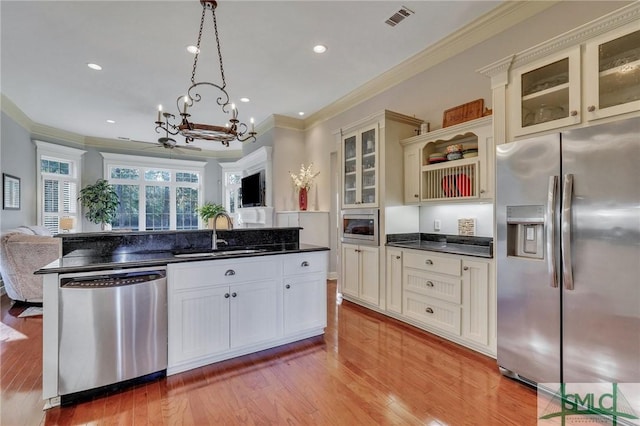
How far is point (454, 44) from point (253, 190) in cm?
470

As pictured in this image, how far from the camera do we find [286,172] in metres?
5.99

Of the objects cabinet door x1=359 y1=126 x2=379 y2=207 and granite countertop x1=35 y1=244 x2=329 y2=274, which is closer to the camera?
granite countertop x1=35 y1=244 x2=329 y2=274

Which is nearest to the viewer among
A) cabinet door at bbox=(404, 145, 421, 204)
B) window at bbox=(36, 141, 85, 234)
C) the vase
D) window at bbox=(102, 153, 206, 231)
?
cabinet door at bbox=(404, 145, 421, 204)

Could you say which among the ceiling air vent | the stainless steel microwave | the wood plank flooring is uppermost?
the ceiling air vent

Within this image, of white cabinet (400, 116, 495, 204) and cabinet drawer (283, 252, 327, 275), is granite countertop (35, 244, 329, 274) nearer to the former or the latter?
cabinet drawer (283, 252, 327, 275)

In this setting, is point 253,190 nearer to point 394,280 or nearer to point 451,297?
point 394,280

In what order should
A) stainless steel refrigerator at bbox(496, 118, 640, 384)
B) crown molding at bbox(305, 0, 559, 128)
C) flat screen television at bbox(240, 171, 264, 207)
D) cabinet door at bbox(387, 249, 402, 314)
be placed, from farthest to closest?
flat screen television at bbox(240, 171, 264, 207)
cabinet door at bbox(387, 249, 402, 314)
crown molding at bbox(305, 0, 559, 128)
stainless steel refrigerator at bbox(496, 118, 640, 384)

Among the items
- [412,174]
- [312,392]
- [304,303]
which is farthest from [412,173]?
[312,392]

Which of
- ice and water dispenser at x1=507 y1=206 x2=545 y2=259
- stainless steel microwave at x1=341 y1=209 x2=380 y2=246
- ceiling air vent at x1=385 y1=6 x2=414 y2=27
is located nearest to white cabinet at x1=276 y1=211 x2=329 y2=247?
stainless steel microwave at x1=341 y1=209 x2=380 y2=246

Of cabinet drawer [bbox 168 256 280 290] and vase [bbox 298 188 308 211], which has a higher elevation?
vase [bbox 298 188 308 211]

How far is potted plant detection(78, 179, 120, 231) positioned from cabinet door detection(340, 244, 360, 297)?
6562 millimetres

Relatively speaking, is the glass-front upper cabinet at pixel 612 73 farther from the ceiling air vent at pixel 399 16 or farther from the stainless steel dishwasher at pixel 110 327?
the stainless steel dishwasher at pixel 110 327

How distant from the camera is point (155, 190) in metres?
8.57

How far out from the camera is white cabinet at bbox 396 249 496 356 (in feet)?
8.41
